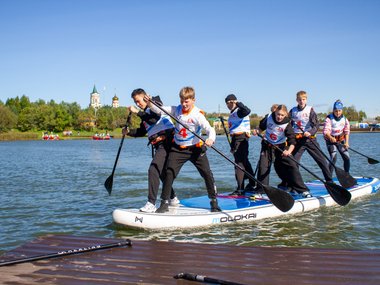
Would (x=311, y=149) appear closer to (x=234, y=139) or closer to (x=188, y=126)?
(x=234, y=139)

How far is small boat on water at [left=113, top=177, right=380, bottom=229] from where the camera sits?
7.62m

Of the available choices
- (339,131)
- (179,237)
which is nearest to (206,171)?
(179,237)

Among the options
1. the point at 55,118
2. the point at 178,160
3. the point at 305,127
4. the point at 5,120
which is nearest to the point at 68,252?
the point at 178,160

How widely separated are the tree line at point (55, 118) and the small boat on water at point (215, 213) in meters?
87.8

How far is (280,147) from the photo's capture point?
9742mm

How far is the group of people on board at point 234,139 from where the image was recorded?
7676mm

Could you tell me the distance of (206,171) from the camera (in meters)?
7.90

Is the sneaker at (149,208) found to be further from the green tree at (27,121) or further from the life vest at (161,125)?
the green tree at (27,121)

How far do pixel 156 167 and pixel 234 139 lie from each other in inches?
109

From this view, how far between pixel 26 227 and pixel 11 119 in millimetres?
92448

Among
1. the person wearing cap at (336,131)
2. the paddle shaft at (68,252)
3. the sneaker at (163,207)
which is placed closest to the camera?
the paddle shaft at (68,252)

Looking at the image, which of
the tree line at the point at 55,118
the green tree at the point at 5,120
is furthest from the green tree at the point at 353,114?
the green tree at the point at 5,120

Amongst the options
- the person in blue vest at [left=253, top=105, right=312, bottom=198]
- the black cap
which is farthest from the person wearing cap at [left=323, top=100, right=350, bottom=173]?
the black cap

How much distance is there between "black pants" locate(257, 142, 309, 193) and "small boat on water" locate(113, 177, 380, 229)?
0.35m
